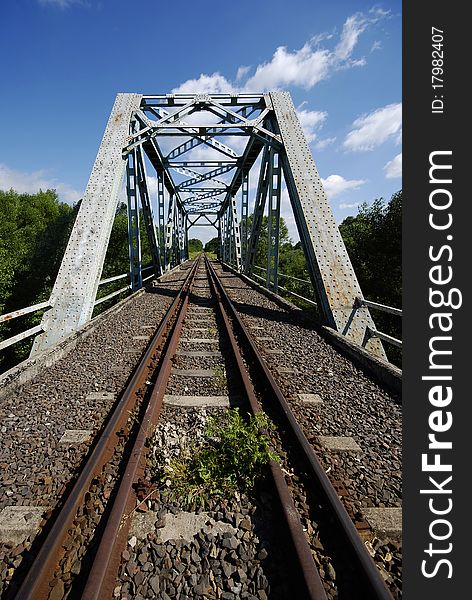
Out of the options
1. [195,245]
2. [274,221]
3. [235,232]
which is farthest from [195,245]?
[274,221]

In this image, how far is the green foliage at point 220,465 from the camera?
221 centimetres

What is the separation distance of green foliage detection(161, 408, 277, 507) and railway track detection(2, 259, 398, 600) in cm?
7

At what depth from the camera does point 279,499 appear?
6.77 ft

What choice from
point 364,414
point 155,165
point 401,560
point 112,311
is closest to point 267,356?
point 364,414

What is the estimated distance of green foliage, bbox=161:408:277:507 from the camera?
7.26ft

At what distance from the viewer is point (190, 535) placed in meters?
1.90

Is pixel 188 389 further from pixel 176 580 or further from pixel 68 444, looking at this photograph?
pixel 176 580

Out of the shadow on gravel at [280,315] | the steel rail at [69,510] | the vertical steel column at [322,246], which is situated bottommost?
the steel rail at [69,510]

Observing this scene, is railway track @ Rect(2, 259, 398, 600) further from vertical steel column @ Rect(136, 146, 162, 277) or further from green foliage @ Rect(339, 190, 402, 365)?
green foliage @ Rect(339, 190, 402, 365)

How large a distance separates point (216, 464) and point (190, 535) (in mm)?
569

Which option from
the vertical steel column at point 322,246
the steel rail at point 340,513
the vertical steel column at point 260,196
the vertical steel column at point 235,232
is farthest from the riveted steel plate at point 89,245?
the vertical steel column at point 235,232

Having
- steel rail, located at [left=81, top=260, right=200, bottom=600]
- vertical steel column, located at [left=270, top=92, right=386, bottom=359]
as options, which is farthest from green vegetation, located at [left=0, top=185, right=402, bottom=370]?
steel rail, located at [left=81, top=260, right=200, bottom=600]

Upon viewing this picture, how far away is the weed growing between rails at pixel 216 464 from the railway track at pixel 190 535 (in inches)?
1.6

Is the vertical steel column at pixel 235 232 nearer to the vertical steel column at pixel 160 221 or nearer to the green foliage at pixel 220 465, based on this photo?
the vertical steel column at pixel 160 221
